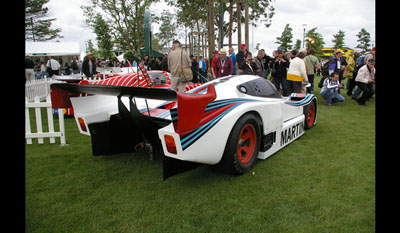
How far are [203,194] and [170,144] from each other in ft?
2.44

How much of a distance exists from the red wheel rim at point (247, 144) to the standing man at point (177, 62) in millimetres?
3510

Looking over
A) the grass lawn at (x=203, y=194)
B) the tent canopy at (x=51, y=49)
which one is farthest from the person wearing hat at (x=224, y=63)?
the tent canopy at (x=51, y=49)

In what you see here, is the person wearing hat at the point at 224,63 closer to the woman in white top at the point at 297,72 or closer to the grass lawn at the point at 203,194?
the woman in white top at the point at 297,72

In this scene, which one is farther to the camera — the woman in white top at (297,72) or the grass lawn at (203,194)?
the woman in white top at (297,72)

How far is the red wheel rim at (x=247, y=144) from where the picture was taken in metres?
3.27

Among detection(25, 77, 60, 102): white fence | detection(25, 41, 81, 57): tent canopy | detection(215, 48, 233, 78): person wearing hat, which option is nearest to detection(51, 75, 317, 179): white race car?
detection(215, 48, 233, 78): person wearing hat

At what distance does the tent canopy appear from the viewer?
85.0 ft

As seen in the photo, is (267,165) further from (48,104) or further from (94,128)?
(48,104)

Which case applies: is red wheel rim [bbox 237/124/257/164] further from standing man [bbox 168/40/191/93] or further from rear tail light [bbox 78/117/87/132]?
standing man [bbox 168/40/191/93]

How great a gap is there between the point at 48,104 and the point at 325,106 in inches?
290

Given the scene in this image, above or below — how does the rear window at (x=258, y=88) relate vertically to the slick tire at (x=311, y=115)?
above

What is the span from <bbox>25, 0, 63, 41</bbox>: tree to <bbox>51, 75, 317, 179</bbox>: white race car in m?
49.5

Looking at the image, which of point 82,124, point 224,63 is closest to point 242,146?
point 82,124
